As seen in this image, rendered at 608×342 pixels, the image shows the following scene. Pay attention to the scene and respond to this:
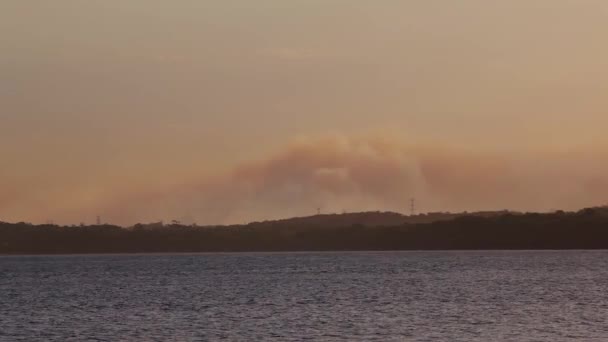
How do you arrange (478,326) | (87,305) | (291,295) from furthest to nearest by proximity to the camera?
(291,295)
(87,305)
(478,326)

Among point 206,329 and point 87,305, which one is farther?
point 87,305

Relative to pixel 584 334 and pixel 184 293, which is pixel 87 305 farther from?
pixel 584 334

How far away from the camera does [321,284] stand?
182 meters

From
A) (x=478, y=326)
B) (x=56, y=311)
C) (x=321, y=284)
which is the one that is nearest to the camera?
(x=478, y=326)

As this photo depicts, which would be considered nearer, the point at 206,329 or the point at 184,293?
the point at 206,329

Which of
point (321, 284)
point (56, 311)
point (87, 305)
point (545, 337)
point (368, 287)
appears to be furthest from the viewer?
point (321, 284)

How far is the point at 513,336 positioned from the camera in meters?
89.1

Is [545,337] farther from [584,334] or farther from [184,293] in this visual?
[184,293]

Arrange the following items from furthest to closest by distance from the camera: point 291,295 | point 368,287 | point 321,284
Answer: point 321,284, point 368,287, point 291,295

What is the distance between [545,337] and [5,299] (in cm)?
9006

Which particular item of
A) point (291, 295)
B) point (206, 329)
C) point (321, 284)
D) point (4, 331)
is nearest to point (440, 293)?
point (291, 295)

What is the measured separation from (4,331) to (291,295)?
53367 millimetres

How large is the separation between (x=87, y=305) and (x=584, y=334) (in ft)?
220

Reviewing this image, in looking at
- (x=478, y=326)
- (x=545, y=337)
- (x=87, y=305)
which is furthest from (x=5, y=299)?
(x=545, y=337)
